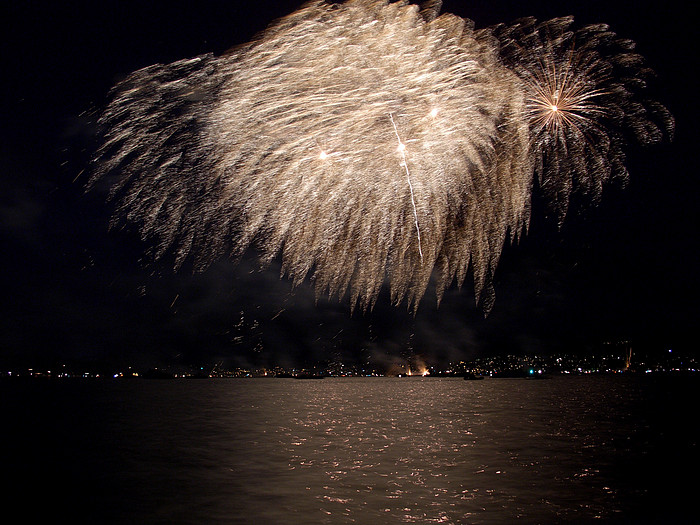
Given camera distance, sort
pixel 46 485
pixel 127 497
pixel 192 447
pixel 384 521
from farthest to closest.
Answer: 1. pixel 192 447
2. pixel 46 485
3. pixel 127 497
4. pixel 384 521

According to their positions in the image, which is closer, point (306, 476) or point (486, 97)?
point (486, 97)

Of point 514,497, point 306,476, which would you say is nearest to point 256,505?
point 306,476

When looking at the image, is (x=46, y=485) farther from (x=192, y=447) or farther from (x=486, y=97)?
(x=486, y=97)

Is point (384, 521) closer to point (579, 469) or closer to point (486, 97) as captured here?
point (579, 469)

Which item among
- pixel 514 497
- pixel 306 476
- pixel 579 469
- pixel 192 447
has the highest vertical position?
pixel 514 497

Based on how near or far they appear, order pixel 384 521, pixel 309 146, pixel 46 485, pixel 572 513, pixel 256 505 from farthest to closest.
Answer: pixel 46 485 < pixel 309 146 < pixel 256 505 < pixel 572 513 < pixel 384 521

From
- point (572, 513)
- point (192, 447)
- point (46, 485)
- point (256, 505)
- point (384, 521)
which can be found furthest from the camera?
point (192, 447)

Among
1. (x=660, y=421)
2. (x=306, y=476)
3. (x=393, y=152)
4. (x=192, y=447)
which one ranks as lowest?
(x=660, y=421)

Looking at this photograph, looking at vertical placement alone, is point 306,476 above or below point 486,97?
below

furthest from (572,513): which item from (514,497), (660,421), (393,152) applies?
(660,421)
